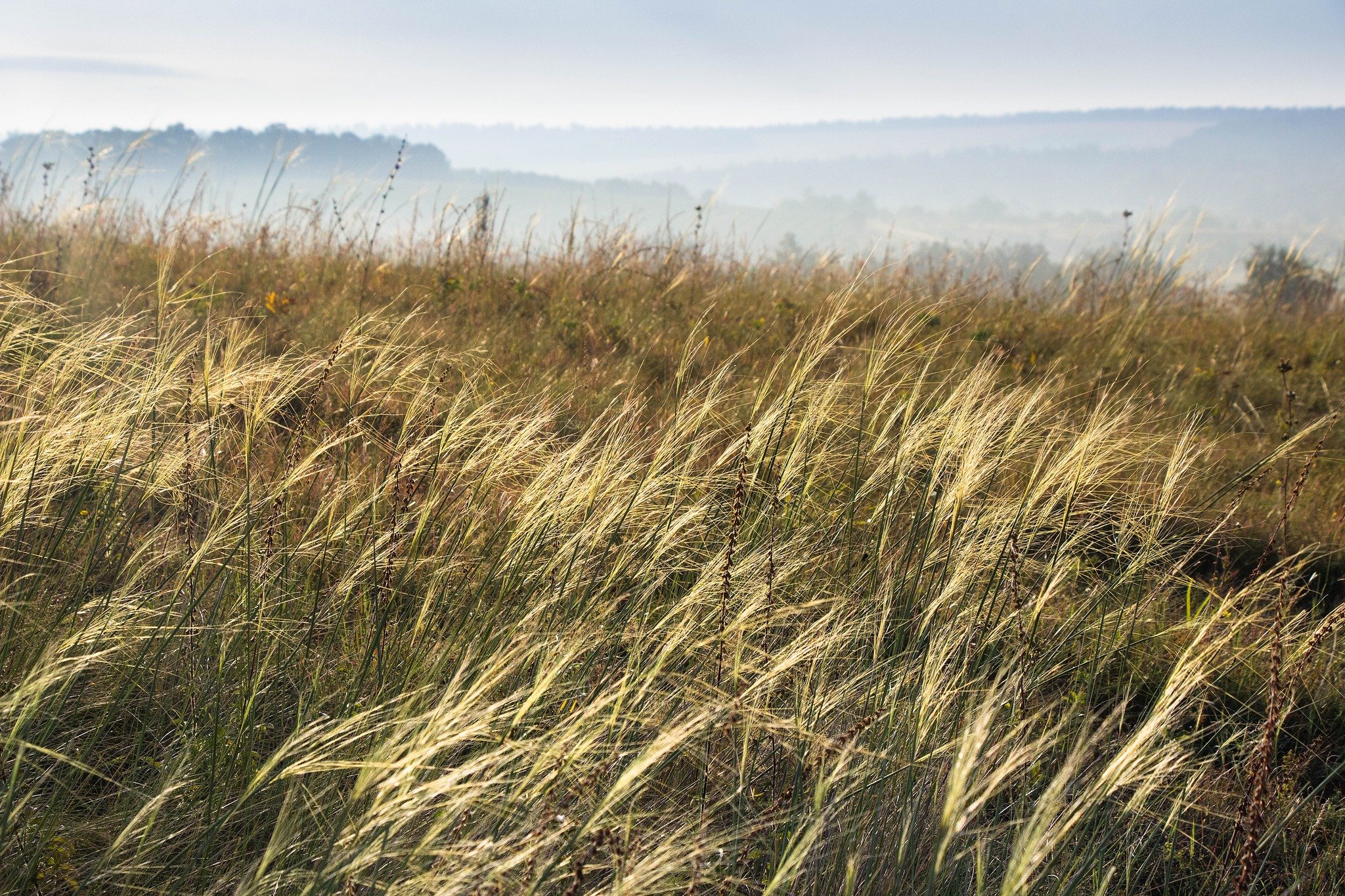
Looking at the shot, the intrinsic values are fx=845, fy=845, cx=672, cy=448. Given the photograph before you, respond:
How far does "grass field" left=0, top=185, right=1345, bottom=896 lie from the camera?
1.32 m

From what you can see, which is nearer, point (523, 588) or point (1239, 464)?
point (523, 588)

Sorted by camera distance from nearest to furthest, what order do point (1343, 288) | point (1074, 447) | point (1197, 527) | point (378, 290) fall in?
1. point (1074, 447)
2. point (1197, 527)
3. point (378, 290)
4. point (1343, 288)

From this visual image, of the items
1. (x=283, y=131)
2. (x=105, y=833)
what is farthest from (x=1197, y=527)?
(x=283, y=131)

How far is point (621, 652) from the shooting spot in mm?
2070

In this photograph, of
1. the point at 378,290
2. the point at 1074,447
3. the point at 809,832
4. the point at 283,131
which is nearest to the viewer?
the point at 809,832

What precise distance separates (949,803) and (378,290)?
430 centimetres

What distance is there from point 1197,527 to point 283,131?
19.5ft

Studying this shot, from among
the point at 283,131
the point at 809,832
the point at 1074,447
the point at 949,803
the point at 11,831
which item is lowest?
the point at 11,831

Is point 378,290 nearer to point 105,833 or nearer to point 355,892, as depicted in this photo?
point 105,833

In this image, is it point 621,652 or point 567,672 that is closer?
point 567,672

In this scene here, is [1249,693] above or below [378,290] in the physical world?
below

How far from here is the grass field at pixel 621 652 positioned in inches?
52.1

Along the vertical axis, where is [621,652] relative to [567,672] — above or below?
below

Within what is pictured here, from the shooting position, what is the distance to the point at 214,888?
1283 mm
